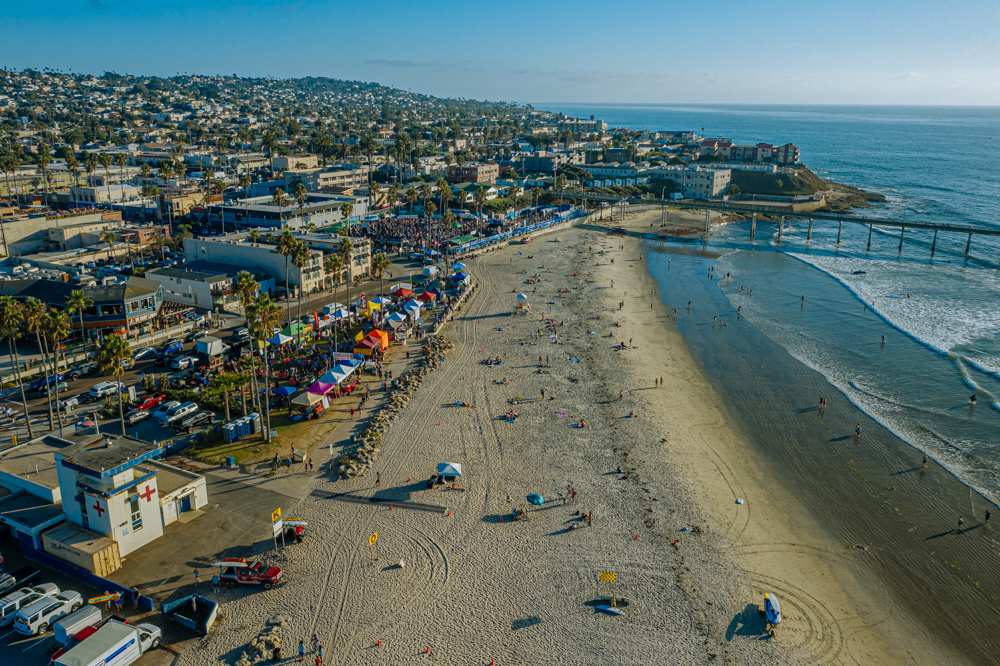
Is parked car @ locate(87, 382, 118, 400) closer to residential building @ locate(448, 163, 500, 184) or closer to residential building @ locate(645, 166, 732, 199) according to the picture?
residential building @ locate(448, 163, 500, 184)

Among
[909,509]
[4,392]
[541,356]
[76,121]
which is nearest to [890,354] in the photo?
[909,509]

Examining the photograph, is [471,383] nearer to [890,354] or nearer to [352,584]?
[352,584]

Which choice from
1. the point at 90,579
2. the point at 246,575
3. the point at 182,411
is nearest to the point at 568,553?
the point at 246,575

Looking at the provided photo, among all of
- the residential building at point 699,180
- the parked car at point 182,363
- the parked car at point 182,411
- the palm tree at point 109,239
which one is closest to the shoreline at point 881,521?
the parked car at point 182,411

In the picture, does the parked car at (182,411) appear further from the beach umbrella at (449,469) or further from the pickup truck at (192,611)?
the beach umbrella at (449,469)

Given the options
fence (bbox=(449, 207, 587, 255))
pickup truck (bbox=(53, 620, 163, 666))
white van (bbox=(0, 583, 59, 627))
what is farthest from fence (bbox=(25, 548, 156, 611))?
fence (bbox=(449, 207, 587, 255))

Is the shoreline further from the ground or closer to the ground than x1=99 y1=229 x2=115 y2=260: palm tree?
closer to the ground

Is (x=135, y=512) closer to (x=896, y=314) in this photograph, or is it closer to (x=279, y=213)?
(x=896, y=314)
